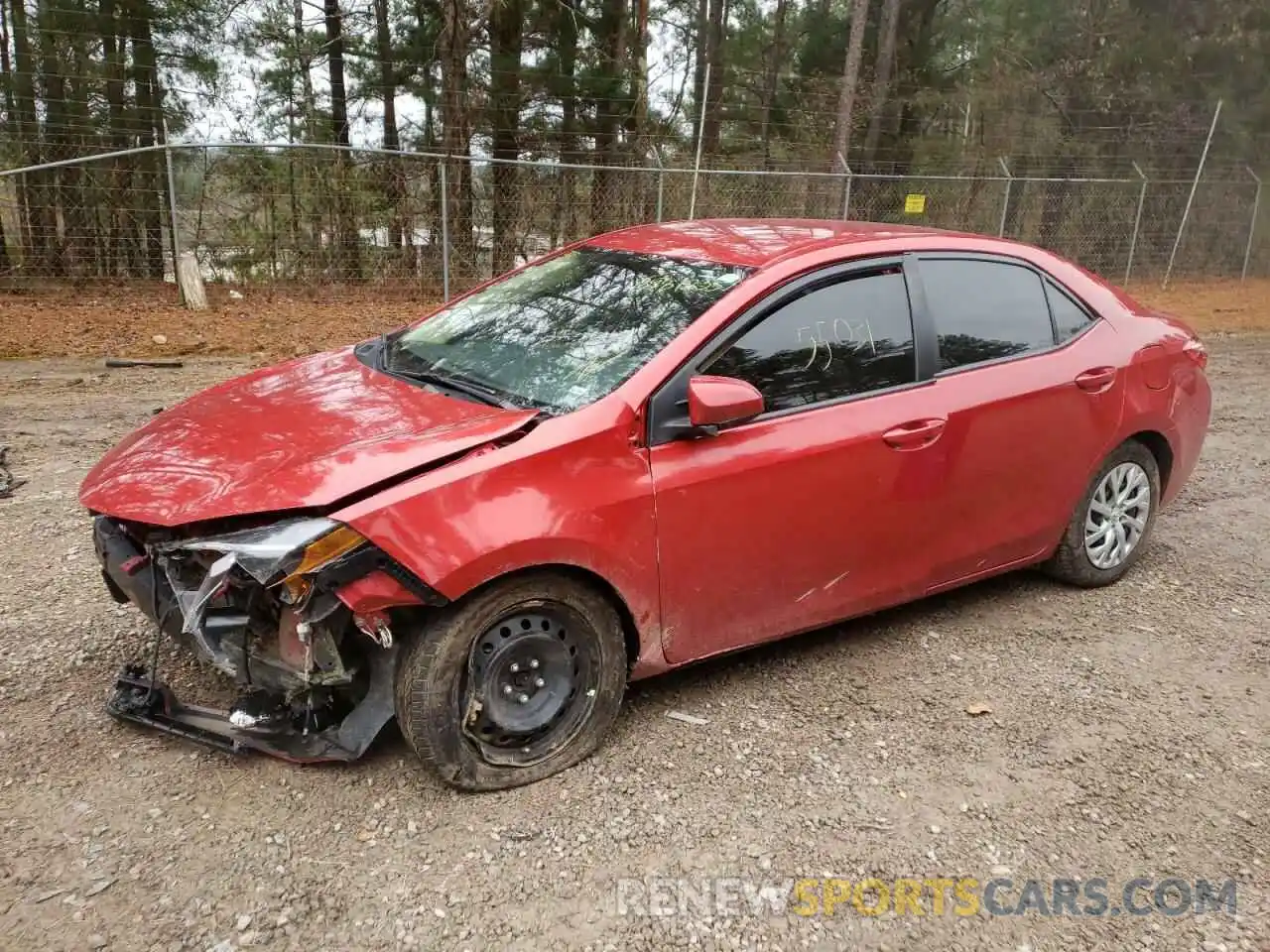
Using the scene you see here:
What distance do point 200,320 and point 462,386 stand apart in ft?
29.3

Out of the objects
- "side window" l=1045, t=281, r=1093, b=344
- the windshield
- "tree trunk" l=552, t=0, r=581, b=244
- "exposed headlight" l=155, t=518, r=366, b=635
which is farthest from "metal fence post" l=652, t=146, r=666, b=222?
"exposed headlight" l=155, t=518, r=366, b=635

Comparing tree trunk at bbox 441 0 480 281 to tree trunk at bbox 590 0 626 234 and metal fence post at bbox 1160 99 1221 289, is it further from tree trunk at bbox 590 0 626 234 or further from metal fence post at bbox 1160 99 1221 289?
metal fence post at bbox 1160 99 1221 289

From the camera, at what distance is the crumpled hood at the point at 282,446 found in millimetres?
2742

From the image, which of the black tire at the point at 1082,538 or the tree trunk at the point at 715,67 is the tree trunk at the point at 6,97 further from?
the black tire at the point at 1082,538

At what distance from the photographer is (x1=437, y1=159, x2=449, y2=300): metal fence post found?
12062mm

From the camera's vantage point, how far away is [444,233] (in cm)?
1214

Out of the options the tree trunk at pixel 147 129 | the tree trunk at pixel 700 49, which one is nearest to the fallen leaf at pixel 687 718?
the tree trunk at pixel 147 129

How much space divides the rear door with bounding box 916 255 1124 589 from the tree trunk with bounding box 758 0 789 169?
45.6ft

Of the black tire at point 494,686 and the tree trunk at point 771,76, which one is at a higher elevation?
the tree trunk at point 771,76

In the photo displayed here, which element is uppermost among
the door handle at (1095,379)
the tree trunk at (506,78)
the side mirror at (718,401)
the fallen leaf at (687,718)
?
the tree trunk at (506,78)

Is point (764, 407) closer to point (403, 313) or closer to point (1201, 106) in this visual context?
point (403, 313)

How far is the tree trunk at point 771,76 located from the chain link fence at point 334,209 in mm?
3066

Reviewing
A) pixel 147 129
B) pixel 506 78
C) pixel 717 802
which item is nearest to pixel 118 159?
pixel 147 129

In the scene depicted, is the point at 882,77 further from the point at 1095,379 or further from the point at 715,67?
the point at 1095,379
